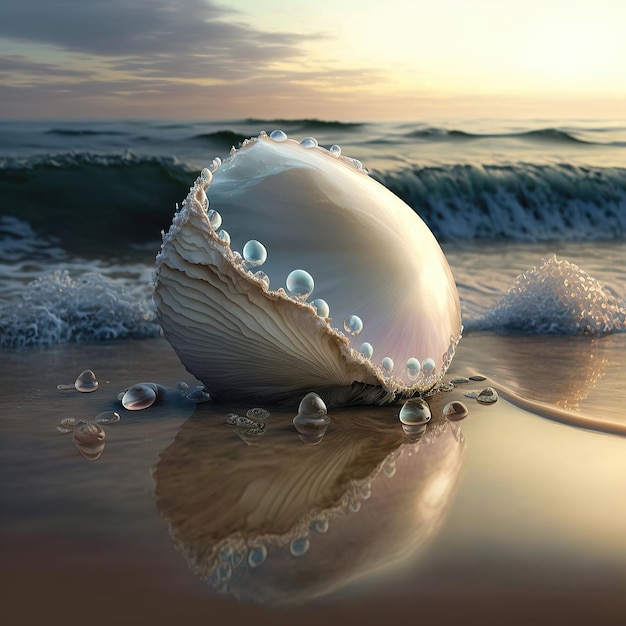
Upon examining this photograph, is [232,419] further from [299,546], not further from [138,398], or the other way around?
[299,546]

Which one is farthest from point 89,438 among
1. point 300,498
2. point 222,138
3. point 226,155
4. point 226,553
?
point 222,138

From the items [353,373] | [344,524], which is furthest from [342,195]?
[344,524]

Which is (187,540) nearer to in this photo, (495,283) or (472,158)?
(495,283)

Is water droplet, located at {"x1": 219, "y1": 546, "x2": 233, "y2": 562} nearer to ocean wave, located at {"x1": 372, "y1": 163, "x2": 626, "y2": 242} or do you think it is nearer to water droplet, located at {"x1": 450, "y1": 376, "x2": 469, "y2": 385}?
water droplet, located at {"x1": 450, "y1": 376, "x2": 469, "y2": 385}

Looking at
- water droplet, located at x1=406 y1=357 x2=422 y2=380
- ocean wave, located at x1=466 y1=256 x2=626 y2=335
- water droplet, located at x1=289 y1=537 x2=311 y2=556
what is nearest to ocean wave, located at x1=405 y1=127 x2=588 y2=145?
ocean wave, located at x1=466 y1=256 x2=626 y2=335

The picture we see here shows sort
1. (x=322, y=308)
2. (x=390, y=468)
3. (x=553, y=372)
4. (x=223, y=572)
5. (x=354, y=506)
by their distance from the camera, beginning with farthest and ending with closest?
(x=553, y=372) → (x=322, y=308) → (x=390, y=468) → (x=354, y=506) → (x=223, y=572)

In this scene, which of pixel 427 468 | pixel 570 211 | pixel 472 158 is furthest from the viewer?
pixel 472 158

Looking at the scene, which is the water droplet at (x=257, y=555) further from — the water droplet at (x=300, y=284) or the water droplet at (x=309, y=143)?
the water droplet at (x=309, y=143)
